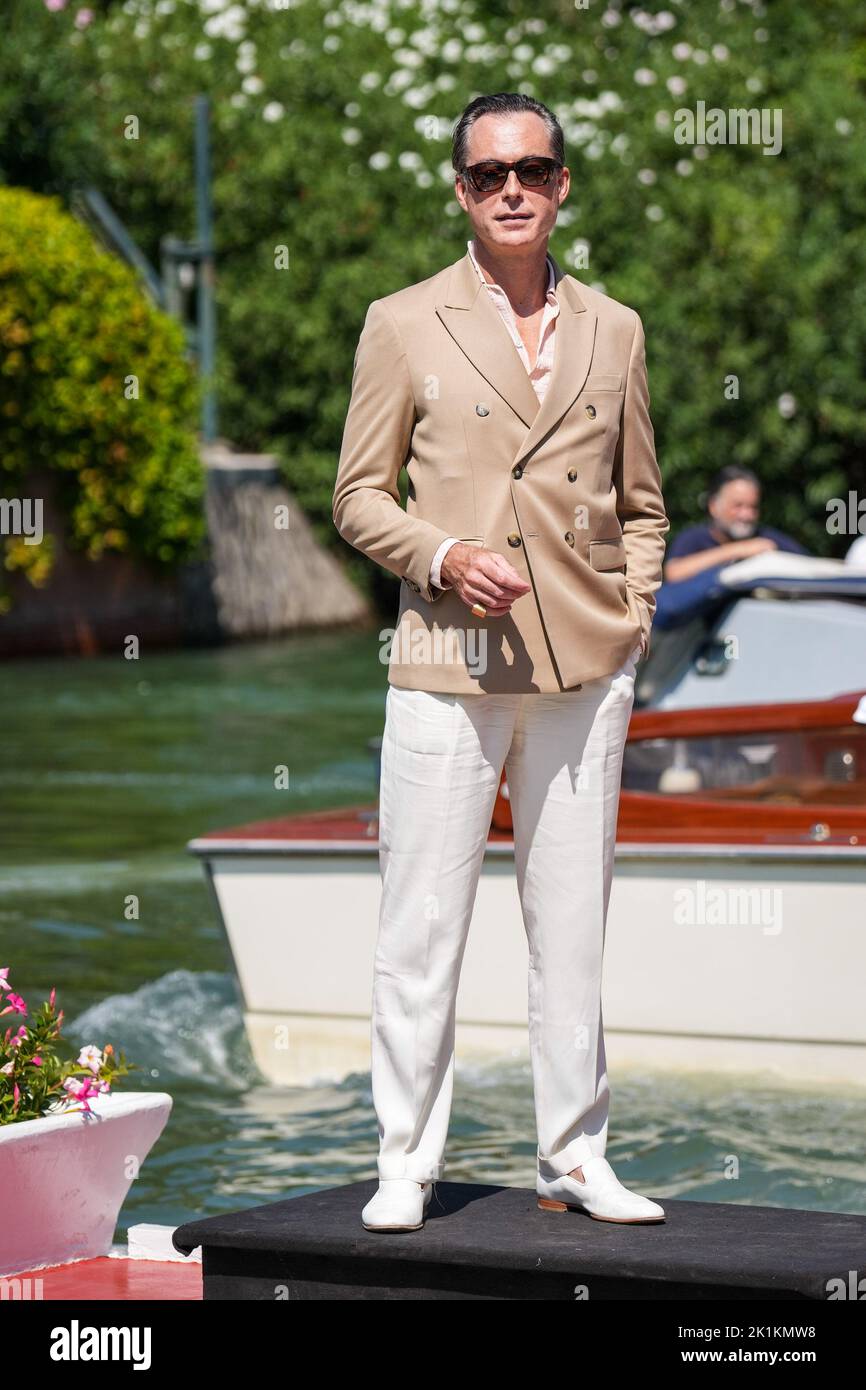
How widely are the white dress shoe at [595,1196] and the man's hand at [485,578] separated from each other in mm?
953

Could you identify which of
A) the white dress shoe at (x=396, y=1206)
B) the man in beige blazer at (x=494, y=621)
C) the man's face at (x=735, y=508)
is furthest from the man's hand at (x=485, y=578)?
the man's face at (x=735, y=508)

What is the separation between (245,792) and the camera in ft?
49.2

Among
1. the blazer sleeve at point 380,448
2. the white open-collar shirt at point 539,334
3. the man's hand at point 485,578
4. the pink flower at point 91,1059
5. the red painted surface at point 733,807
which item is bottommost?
the pink flower at point 91,1059

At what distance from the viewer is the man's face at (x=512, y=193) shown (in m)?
3.90

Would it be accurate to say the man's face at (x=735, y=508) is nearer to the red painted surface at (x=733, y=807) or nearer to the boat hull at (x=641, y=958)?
the red painted surface at (x=733, y=807)

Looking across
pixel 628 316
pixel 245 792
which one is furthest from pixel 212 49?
pixel 628 316

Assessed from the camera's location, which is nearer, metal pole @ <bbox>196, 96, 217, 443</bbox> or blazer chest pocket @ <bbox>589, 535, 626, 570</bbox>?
blazer chest pocket @ <bbox>589, 535, 626, 570</bbox>

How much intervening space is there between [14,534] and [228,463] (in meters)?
4.82

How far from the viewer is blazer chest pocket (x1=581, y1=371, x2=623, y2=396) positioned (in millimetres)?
3973

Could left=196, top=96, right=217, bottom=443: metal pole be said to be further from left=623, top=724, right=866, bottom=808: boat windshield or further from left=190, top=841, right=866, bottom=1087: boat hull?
left=190, top=841, right=866, bottom=1087: boat hull

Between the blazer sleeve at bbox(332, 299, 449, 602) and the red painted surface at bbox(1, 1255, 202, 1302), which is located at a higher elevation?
the blazer sleeve at bbox(332, 299, 449, 602)

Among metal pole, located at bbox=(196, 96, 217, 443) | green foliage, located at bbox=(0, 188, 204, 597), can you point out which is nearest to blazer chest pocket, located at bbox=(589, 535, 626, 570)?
green foliage, located at bbox=(0, 188, 204, 597)

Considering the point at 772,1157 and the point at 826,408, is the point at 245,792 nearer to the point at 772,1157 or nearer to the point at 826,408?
the point at 772,1157

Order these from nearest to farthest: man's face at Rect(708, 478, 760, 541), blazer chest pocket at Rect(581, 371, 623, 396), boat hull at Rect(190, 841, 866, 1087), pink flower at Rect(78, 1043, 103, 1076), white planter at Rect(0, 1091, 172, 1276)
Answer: blazer chest pocket at Rect(581, 371, 623, 396), white planter at Rect(0, 1091, 172, 1276), pink flower at Rect(78, 1043, 103, 1076), boat hull at Rect(190, 841, 866, 1087), man's face at Rect(708, 478, 760, 541)
